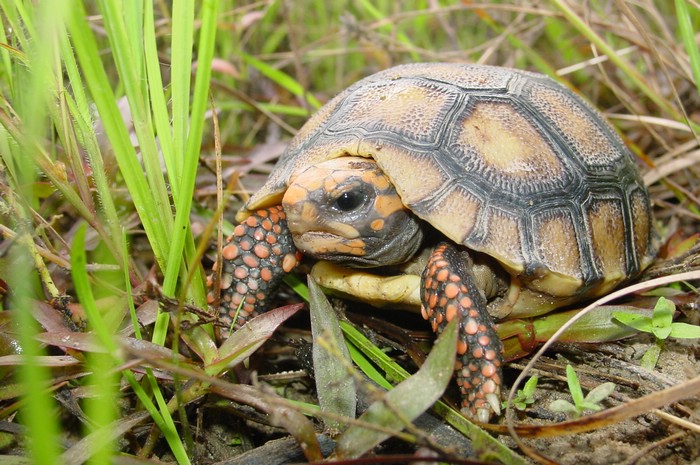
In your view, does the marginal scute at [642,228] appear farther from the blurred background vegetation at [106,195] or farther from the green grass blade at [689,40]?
the green grass blade at [689,40]

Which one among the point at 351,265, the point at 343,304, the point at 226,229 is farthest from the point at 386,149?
the point at 226,229

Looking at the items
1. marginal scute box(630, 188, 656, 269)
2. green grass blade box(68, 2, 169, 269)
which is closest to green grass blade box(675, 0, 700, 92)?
marginal scute box(630, 188, 656, 269)

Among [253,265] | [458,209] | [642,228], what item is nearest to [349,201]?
[458,209]

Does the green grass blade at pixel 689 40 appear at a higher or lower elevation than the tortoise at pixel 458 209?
higher

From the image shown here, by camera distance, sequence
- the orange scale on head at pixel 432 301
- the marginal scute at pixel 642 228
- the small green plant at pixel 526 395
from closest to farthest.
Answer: the small green plant at pixel 526 395, the orange scale on head at pixel 432 301, the marginal scute at pixel 642 228

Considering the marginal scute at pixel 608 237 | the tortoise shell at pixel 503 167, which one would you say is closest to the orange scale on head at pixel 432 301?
the tortoise shell at pixel 503 167

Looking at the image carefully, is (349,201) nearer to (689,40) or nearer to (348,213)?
(348,213)

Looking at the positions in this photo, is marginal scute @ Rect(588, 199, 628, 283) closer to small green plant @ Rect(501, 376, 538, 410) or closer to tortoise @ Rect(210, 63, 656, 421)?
tortoise @ Rect(210, 63, 656, 421)
